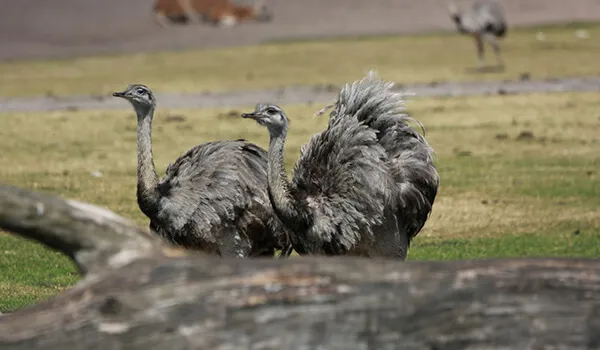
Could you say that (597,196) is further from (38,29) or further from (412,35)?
(38,29)

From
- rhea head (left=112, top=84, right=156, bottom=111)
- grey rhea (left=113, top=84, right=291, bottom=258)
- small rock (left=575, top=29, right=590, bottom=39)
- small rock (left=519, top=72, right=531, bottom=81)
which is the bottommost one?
small rock (left=519, top=72, right=531, bottom=81)

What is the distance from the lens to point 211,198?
9.45 m

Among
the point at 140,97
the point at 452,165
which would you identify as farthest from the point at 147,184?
the point at 452,165

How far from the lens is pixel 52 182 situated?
49.7 feet

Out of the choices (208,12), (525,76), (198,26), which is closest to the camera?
(525,76)

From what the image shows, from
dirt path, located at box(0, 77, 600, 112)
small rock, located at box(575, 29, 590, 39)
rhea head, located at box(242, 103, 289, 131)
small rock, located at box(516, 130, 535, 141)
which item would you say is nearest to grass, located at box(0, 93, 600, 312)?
small rock, located at box(516, 130, 535, 141)

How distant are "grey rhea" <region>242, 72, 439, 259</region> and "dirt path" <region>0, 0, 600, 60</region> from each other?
21.1 meters

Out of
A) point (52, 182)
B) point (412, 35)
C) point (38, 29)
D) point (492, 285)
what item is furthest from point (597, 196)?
point (38, 29)

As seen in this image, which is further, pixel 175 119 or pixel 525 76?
pixel 525 76

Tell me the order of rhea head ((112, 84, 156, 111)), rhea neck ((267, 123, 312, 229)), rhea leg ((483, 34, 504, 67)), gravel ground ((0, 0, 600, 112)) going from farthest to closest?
gravel ground ((0, 0, 600, 112)), rhea leg ((483, 34, 504, 67)), rhea head ((112, 84, 156, 111)), rhea neck ((267, 123, 312, 229))

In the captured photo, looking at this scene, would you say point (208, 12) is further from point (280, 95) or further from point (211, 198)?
point (211, 198)

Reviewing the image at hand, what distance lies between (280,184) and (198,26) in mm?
25413

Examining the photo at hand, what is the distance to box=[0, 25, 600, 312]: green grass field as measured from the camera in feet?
39.1

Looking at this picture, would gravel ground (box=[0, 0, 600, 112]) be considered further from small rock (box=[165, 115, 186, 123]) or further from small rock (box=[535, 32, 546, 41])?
small rock (box=[165, 115, 186, 123])
